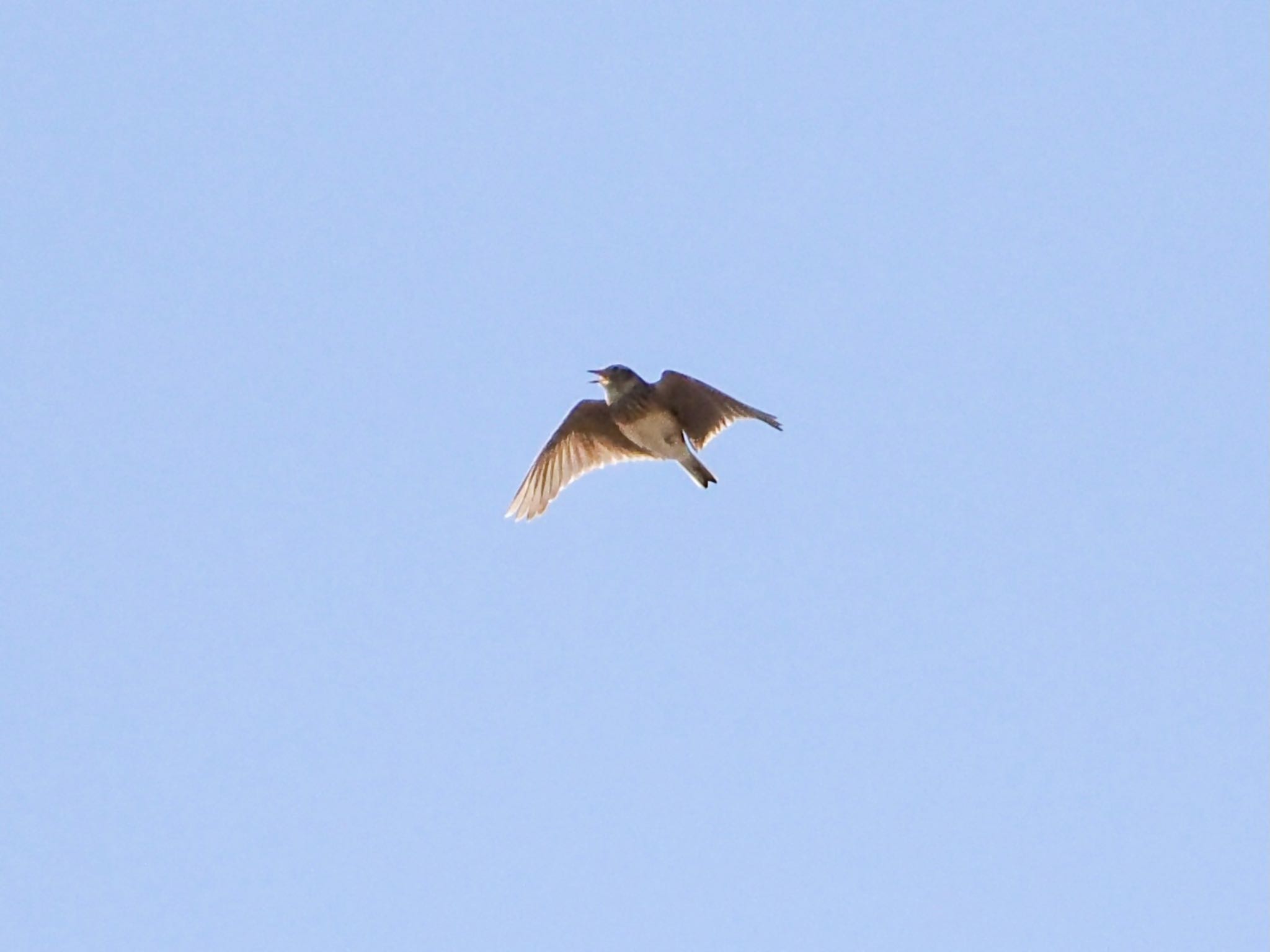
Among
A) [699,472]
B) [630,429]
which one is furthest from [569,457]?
[699,472]

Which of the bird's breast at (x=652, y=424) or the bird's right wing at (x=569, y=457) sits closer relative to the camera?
the bird's breast at (x=652, y=424)

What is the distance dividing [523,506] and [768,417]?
3580 millimetres

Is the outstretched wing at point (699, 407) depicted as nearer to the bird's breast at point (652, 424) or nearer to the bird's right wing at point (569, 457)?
the bird's breast at point (652, 424)

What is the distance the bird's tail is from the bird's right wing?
1.04 m

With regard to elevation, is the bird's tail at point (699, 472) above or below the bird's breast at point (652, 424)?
below

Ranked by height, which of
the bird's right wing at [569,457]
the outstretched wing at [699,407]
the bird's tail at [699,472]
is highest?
the bird's right wing at [569,457]

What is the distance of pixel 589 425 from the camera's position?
22.8m

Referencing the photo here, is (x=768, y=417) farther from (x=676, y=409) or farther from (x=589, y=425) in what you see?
(x=589, y=425)

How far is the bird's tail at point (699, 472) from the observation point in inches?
853

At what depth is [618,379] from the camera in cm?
2186

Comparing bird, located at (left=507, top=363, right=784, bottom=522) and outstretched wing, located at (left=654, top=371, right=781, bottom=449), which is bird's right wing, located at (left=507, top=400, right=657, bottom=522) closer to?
bird, located at (left=507, top=363, right=784, bottom=522)

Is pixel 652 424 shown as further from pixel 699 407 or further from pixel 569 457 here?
pixel 569 457

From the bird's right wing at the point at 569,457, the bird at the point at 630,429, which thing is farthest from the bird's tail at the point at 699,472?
the bird's right wing at the point at 569,457

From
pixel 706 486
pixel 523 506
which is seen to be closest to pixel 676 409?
pixel 706 486
